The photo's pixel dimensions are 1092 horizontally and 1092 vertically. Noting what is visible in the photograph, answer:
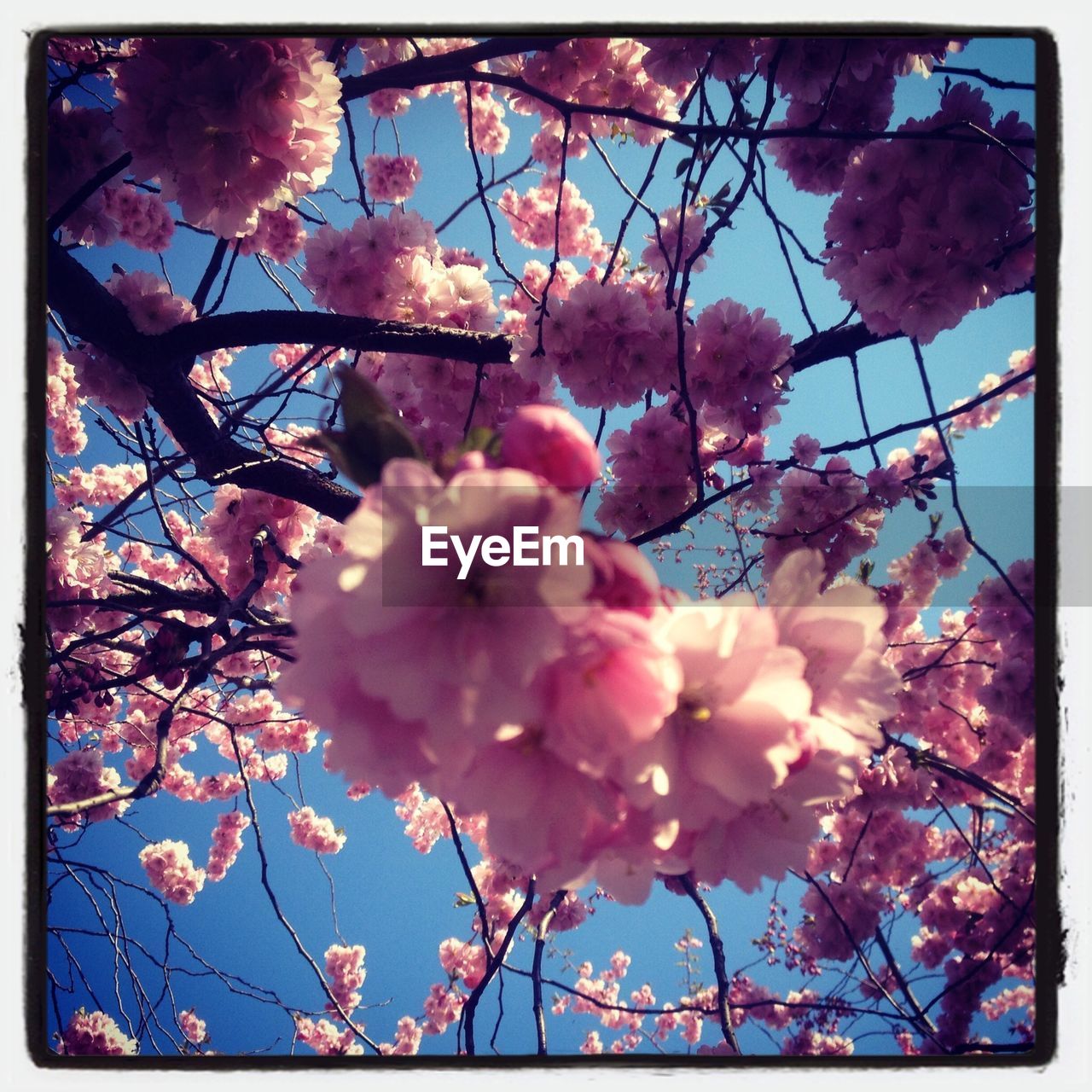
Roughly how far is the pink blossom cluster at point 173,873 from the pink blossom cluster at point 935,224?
1.75 metres

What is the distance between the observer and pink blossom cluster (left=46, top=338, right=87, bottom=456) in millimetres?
1127

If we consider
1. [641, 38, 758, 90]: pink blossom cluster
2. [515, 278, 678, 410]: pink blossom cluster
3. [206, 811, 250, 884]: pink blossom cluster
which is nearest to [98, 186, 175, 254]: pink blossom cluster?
[515, 278, 678, 410]: pink blossom cluster

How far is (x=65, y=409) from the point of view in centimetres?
140

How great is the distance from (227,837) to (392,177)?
6.49 ft

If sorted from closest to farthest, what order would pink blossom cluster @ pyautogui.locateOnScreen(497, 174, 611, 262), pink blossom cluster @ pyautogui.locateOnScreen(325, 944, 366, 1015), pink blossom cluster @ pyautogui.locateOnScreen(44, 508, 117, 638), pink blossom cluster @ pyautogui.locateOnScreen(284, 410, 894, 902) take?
pink blossom cluster @ pyautogui.locateOnScreen(284, 410, 894, 902) → pink blossom cluster @ pyautogui.locateOnScreen(44, 508, 117, 638) → pink blossom cluster @ pyautogui.locateOnScreen(325, 944, 366, 1015) → pink blossom cluster @ pyautogui.locateOnScreen(497, 174, 611, 262)

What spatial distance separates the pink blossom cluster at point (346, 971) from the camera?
1.25 metres

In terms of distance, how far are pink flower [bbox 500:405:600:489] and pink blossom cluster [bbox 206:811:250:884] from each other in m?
1.95

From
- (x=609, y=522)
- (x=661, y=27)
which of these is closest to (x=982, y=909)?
(x=609, y=522)

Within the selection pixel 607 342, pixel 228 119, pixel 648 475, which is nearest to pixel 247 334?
pixel 228 119

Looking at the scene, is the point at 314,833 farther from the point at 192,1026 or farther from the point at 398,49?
the point at 398,49

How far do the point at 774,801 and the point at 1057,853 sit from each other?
2.41 ft

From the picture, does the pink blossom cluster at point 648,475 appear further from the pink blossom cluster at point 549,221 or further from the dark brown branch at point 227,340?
the pink blossom cluster at point 549,221

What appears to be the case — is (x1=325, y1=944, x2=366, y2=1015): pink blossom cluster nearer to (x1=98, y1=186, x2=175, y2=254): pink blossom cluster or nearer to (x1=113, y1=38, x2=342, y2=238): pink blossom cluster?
(x1=113, y1=38, x2=342, y2=238): pink blossom cluster

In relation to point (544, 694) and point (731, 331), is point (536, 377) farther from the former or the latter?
point (544, 694)
